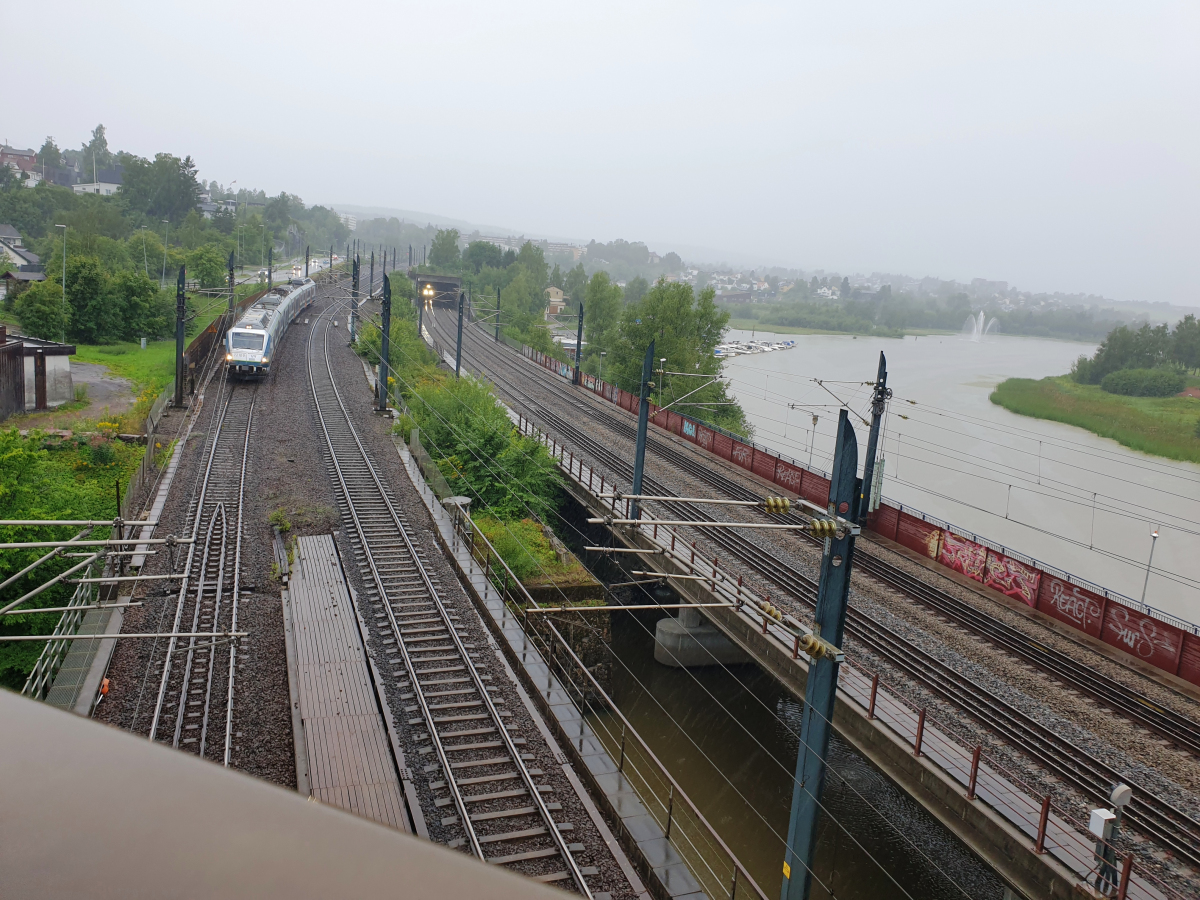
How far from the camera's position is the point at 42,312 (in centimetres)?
3662

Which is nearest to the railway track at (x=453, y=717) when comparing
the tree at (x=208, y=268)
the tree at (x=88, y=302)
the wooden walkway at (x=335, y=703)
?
the wooden walkway at (x=335, y=703)

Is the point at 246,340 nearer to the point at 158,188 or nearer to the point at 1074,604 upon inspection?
the point at 1074,604

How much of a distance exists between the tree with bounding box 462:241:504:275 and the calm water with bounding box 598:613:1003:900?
95.7 meters

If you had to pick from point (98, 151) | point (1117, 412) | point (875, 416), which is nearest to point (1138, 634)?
point (875, 416)

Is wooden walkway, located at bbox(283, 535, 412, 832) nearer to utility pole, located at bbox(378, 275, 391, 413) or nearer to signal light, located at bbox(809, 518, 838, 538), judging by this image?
signal light, located at bbox(809, 518, 838, 538)

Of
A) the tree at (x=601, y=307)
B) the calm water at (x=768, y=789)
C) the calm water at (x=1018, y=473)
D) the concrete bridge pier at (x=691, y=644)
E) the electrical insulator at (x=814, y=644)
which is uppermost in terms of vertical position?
the tree at (x=601, y=307)

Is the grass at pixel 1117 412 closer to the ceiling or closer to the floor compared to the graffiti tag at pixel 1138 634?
closer to the ceiling

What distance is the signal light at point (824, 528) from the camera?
9.14 meters

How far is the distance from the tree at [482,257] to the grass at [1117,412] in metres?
78.4

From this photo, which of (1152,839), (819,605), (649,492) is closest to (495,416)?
(649,492)

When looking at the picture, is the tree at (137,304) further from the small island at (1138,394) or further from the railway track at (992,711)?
the small island at (1138,394)

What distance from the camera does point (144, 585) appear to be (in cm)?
1561

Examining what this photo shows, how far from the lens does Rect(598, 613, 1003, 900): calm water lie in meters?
14.1

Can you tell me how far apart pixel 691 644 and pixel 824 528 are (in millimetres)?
12194
